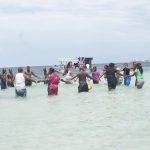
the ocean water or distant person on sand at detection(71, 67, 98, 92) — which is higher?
distant person on sand at detection(71, 67, 98, 92)

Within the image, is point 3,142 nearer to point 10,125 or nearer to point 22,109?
point 10,125

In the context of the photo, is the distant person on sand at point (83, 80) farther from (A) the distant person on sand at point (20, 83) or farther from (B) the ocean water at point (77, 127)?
(B) the ocean water at point (77, 127)

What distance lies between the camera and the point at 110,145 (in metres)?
8.65

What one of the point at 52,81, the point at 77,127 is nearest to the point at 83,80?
the point at 52,81

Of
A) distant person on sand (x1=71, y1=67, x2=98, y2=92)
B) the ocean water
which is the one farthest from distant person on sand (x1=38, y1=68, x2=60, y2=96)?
the ocean water

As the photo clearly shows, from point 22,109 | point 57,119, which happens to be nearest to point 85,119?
point 57,119

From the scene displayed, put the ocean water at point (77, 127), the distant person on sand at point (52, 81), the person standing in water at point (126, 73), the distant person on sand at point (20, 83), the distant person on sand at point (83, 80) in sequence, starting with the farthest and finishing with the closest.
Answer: the person standing in water at point (126, 73)
the distant person on sand at point (83, 80)
the distant person on sand at point (52, 81)
the distant person on sand at point (20, 83)
the ocean water at point (77, 127)

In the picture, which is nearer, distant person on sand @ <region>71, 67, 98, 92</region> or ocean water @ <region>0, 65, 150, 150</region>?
ocean water @ <region>0, 65, 150, 150</region>

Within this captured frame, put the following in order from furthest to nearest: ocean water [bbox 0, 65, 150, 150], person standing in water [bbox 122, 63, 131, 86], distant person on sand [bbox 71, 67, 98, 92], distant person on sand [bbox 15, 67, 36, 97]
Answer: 1. person standing in water [bbox 122, 63, 131, 86]
2. distant person on sand [bbox 71, 67, 98, 92]
3. distant person on sand [bbox 15, 67, 36, 97]
4. ocean water [bbox 0, 65, 150, 150]

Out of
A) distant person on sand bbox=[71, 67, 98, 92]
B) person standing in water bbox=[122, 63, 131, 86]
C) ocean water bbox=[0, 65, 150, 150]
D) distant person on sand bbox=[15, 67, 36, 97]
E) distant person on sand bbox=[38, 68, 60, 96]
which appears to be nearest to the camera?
ocean water bbox=[0, 65, 150, 150]

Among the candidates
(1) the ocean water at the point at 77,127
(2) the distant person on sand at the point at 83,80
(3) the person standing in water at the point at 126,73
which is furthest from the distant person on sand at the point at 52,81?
(3) the person standing in water at the point at 126,73

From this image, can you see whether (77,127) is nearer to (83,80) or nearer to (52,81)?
(52,81)

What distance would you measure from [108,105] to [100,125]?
4576 millimetres

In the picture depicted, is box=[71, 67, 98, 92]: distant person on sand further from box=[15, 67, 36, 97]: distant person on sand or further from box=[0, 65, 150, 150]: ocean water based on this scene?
box=[0, 65, 150, 150]: ocean water
